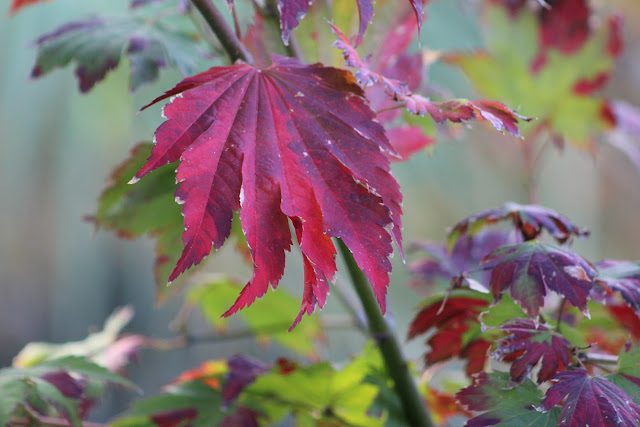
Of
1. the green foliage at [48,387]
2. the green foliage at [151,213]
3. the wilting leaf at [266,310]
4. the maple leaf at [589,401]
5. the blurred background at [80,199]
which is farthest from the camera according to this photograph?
the blurred background at [80,199]

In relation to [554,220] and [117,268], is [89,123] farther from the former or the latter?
[554,220]

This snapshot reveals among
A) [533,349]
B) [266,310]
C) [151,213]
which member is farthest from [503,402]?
[266,310]

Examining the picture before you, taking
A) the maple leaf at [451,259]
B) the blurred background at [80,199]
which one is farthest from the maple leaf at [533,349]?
the blurred background at [80,199]

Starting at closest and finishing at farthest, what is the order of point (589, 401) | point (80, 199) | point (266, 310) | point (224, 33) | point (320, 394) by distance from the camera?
point (589, 401) < point (224, 33) < point (320, 394) < point (266, 310) < point (80, 199)

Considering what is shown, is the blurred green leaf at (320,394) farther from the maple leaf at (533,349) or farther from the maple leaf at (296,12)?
the maple leaf at (296,12)

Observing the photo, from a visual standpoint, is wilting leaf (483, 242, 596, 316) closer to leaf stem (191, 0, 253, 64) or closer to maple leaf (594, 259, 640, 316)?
maple leaf (594, 259, 640, 316)

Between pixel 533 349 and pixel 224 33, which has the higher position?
pixel 224 33

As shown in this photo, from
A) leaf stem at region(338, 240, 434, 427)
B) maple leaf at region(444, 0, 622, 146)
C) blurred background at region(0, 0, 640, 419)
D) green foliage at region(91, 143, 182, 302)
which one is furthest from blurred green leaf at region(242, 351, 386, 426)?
blurred background at region(0, 0, 640, 419)

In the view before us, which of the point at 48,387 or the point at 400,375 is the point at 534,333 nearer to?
the point at 400,375
